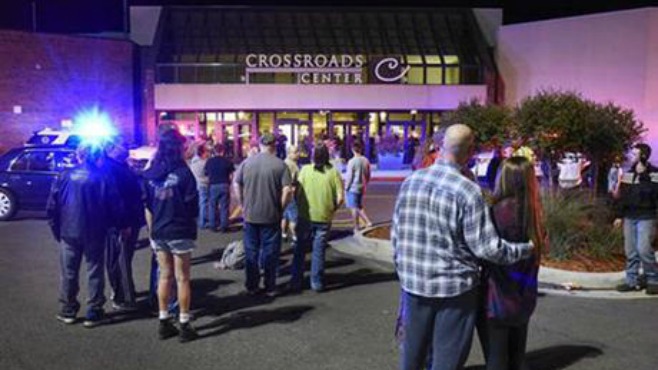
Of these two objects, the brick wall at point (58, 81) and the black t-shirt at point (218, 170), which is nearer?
the black t-shirt at point (218, 170)

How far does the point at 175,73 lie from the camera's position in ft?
113

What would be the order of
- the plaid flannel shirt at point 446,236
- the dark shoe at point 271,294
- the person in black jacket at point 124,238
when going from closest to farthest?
the plaid flannel shirt at point 446,236 < the person in black jacket at point 124,238 < the dark shoe at point 271,294

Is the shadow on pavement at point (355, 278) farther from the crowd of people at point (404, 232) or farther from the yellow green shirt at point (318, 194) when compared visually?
the yellow green shirt at point (318, 194)

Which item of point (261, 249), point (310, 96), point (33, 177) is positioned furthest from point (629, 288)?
point (310, 96)

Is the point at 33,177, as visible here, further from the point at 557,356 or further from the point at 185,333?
the point at 557,356

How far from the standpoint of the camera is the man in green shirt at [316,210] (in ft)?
27.5

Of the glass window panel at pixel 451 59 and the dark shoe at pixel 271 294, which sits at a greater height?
the glass window panel at pixel 451 59

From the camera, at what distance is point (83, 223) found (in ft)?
22.5

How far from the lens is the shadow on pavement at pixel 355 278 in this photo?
347 inches

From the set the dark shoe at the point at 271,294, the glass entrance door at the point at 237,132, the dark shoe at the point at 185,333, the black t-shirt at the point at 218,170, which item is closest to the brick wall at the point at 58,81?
the glass entrance door at the point at 237,132

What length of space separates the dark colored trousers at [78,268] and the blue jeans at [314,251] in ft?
7.82

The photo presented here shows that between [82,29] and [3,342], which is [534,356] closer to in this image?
[3,342]

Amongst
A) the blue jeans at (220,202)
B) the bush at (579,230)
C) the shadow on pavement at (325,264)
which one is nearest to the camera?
the bush at (579,230)

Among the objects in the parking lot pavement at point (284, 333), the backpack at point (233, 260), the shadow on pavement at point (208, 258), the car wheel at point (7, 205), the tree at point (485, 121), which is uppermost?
the tree at point (485, 121)
